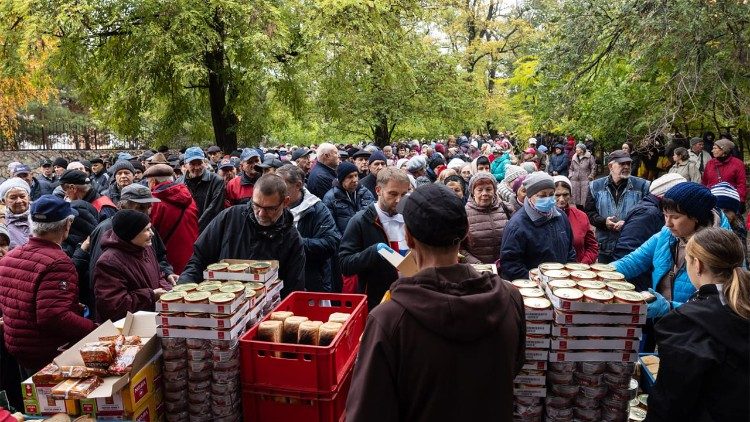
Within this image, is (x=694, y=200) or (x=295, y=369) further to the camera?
(x=694, y=200)

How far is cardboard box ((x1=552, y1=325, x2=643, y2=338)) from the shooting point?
2.66m

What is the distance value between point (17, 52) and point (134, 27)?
10.2 ft

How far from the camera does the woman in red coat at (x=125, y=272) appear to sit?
3.50 metres

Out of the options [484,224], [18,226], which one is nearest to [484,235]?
[484,224]

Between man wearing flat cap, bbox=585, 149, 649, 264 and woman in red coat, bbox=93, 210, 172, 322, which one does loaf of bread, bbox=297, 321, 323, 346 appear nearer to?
woman in red coat, bbox=93, 210, 172, 322

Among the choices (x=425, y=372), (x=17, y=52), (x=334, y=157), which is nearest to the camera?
(x=425, y=372)

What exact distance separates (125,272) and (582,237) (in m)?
4.32

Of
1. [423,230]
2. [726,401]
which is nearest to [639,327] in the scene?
[726,401]

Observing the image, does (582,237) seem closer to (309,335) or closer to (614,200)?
(614,200)

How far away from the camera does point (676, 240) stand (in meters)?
3.70

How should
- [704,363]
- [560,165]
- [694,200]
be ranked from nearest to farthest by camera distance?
[704,363] → [694,200] → [560,165]

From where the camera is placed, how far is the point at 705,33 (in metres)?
7.81

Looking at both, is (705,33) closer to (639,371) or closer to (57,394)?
(639,371)

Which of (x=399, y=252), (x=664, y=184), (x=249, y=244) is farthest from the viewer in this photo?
(x=664, y=184)
